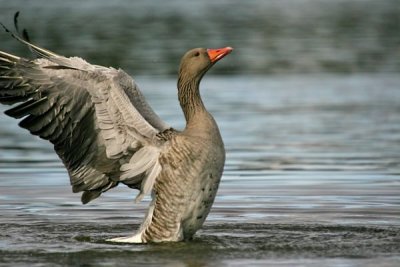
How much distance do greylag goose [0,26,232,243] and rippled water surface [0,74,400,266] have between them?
452 millimetres

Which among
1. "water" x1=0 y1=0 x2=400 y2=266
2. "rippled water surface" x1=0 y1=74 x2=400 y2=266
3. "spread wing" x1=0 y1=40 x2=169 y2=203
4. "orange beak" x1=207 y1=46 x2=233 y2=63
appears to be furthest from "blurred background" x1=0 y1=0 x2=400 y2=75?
"spread wing" x1=0 y1=40 x2=169 y2=203

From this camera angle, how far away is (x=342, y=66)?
30.4 m

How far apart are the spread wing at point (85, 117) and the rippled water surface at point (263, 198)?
743mm

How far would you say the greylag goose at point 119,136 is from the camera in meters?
11.8

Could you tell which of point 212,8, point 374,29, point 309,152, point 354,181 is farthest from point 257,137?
point 212,8

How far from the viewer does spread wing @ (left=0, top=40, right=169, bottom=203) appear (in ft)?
38.7

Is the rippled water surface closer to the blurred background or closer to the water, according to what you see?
the water

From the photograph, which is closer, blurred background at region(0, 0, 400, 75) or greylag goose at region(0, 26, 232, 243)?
greylag goose at region(0, 26, 232, 243)

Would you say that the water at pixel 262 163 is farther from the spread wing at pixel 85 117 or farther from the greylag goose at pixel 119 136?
the spread wing at pixel 85 117

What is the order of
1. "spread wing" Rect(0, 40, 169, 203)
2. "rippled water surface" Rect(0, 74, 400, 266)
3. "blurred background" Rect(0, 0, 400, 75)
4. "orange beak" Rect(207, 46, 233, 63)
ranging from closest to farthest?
"rippled water surface" Rect(0, 74, 400, 266) → "spread wing" Rect(0, 40, 169, 203) → "orange beak" Rect(207, 46, 233, 63) → "blurred background" Rect(0, 0, 400, 75)

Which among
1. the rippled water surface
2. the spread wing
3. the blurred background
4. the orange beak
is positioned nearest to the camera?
the rippled water surface

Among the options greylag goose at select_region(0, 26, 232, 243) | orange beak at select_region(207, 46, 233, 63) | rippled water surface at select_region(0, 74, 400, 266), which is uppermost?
orange beak at select_region(207, 46, 233, 63)

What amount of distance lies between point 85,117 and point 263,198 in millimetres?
3741

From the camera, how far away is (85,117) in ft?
39.4
